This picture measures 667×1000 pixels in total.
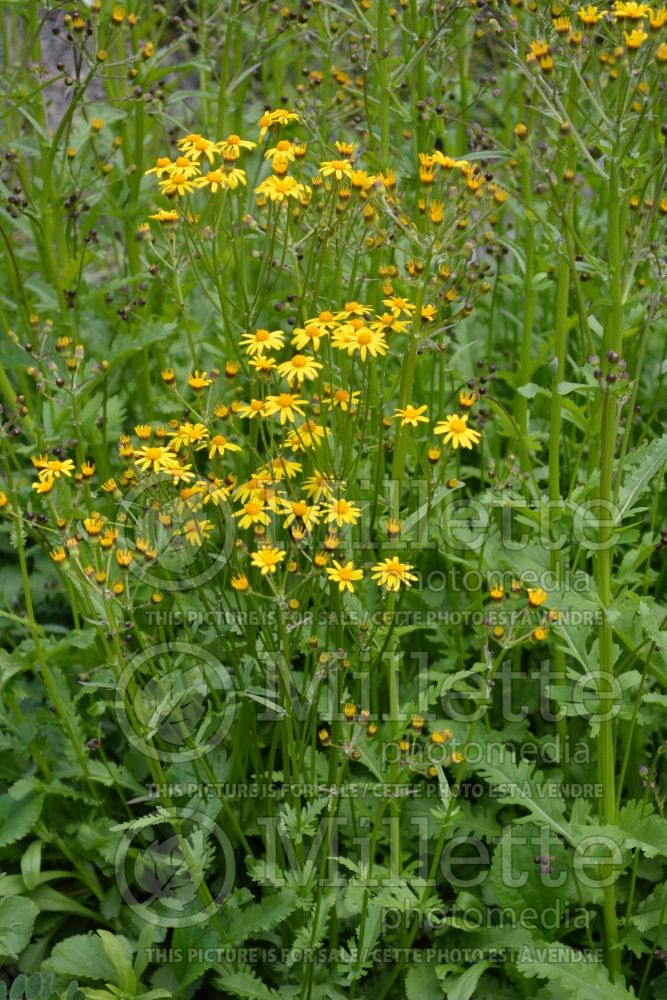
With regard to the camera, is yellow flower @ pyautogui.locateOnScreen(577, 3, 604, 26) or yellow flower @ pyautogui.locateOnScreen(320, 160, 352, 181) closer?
yellow flower @ pyautogui.locateOnScreen(577, 3, 604, 26)

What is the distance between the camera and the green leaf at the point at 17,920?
3.32 meters

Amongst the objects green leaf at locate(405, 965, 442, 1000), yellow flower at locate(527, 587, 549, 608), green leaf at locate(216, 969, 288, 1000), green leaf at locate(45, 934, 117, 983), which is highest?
yellow flower at locate(527, 587, 549, 608)

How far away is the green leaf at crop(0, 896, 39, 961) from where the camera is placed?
332 centimetres

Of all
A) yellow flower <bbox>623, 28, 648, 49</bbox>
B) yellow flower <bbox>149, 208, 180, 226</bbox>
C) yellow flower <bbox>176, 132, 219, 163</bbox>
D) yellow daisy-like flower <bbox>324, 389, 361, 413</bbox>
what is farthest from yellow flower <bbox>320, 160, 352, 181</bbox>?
yellow flower <bbox>623, 28, 648, 49</bbox>

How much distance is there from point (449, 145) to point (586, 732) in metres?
3.08

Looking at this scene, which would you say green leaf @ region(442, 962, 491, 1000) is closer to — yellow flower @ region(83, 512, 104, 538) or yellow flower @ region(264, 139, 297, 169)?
yellow flower @ region(83, 512, 104, 538)

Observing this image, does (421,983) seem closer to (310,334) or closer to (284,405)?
(284,405)

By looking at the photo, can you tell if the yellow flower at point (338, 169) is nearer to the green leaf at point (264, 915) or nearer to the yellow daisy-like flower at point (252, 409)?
the yellow daisy-like flower at point (252, 409)

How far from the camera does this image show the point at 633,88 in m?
2.65

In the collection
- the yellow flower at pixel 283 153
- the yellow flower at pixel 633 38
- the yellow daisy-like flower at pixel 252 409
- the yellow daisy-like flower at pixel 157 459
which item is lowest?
the yellow daisy-like flower at pixel 157 459

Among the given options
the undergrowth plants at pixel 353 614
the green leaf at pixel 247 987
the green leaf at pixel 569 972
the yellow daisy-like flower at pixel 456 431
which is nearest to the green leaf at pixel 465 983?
the undergrowth plants at pixel 353 614

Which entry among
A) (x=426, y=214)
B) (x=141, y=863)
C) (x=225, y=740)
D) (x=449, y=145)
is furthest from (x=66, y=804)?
(x=449, y=145)

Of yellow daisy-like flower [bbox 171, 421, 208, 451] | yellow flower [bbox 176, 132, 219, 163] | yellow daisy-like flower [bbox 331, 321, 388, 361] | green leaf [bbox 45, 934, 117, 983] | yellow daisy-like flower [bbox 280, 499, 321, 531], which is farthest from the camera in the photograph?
green leaf [bbox 45, 934, 117, 983]

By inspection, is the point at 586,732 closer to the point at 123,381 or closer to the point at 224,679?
the point at 224,679
